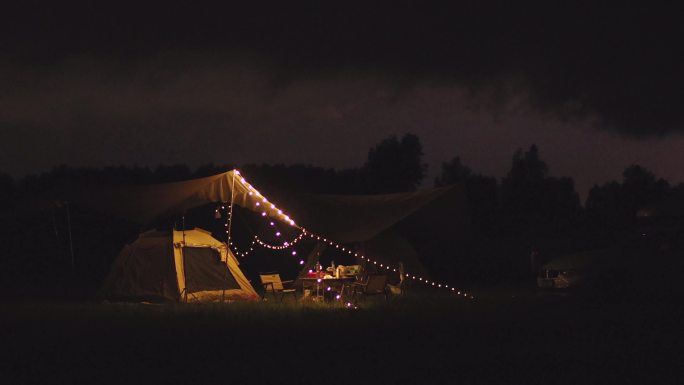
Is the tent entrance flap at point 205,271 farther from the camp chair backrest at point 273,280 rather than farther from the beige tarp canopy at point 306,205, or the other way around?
the beige tarp canopy at point 306,205

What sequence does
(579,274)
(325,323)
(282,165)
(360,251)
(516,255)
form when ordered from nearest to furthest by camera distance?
(325,323)
(579,274)
(360,251)
(516,255)
(282,165)

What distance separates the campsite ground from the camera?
19.9 ft

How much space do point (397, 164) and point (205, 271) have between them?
74.2 ft

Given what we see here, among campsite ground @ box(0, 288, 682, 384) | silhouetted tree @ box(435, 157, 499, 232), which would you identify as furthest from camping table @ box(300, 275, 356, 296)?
silhouetted tree @ box(435, 157, 499, 232)

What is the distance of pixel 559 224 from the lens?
26203 mm

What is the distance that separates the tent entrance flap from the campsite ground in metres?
1.68

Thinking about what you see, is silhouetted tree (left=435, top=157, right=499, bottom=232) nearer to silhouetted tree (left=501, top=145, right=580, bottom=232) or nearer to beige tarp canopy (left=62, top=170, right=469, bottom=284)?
silhouetted tree (left=501, top=145, right=580, bottom=232)

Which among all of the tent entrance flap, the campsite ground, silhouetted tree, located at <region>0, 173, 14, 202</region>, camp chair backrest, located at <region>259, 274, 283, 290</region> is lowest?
the campsite ground

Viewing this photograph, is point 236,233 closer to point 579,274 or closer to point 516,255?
point 516,255

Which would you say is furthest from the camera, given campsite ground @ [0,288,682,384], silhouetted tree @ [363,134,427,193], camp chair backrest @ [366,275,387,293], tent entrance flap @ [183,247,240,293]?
silhouetted tree @ [363,134,427,193]

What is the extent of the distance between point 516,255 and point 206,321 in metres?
14.3

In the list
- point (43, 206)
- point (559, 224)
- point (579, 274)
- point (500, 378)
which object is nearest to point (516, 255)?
point (559, 224)

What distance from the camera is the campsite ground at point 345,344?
6.06 m

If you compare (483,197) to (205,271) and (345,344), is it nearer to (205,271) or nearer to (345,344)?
(205,271)
